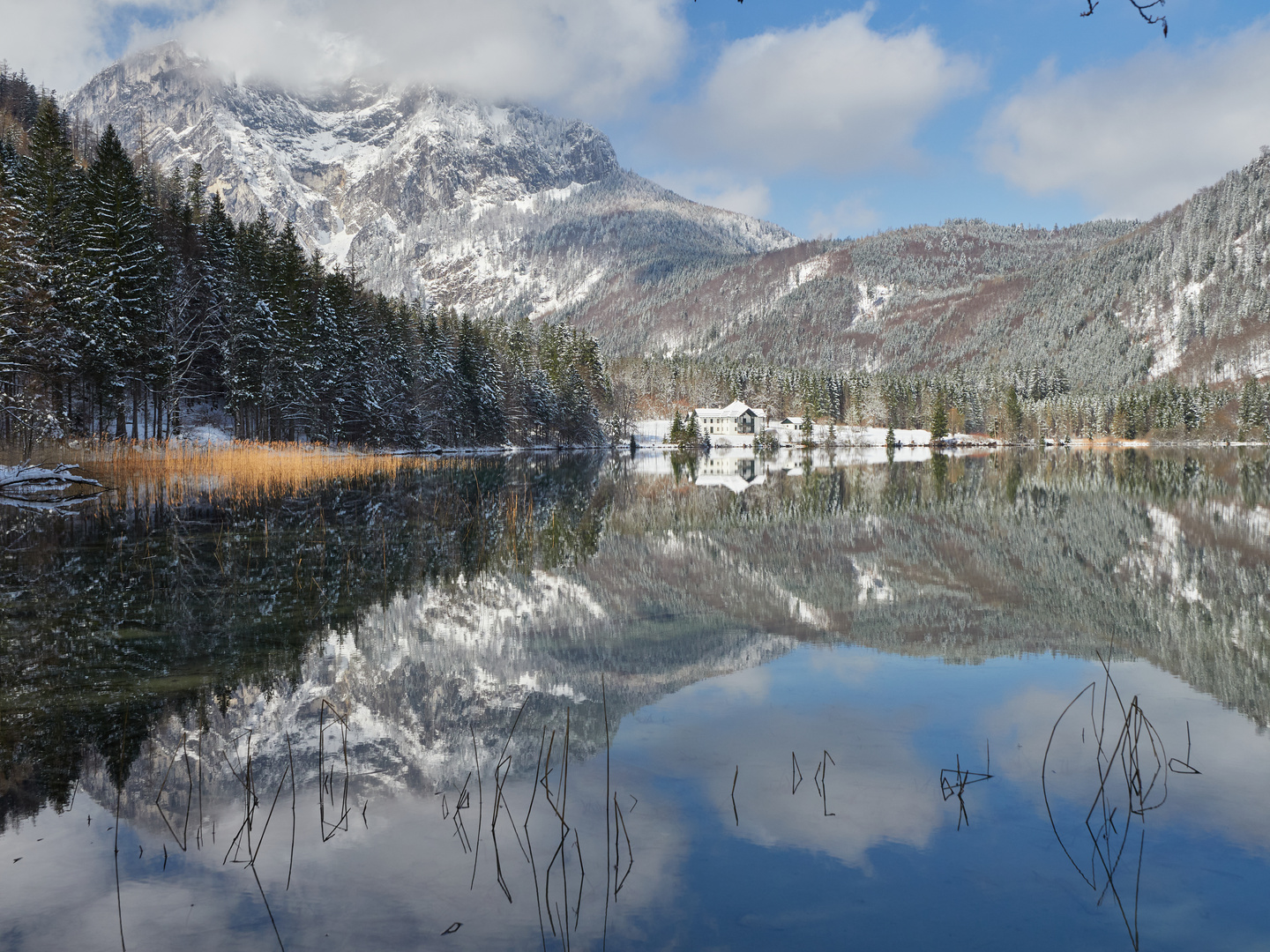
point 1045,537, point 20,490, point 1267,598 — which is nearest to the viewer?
point 1267,598

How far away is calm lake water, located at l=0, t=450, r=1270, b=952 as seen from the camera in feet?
15.0

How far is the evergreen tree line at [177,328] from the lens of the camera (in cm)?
3269

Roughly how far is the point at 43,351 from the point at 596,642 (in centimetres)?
3217

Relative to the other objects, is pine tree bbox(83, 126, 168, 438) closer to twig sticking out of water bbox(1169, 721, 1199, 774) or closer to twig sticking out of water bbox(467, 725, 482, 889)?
twig sticking out of water bbox(467, 725, 482, 889)

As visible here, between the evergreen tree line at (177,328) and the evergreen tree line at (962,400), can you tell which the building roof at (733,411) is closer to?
the evergreen tree line at (962,400)

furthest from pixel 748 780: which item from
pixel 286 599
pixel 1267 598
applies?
pixel 1267 598

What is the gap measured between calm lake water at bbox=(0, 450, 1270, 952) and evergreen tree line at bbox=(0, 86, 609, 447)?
71.5ft

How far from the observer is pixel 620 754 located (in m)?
6.93

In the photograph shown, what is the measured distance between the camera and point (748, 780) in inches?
250

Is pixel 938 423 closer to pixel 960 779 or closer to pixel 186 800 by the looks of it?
pixel 960 779

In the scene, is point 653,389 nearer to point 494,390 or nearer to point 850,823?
point 494,390

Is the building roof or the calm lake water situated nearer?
the calm lake water

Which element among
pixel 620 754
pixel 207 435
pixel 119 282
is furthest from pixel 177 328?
pixel 620 754

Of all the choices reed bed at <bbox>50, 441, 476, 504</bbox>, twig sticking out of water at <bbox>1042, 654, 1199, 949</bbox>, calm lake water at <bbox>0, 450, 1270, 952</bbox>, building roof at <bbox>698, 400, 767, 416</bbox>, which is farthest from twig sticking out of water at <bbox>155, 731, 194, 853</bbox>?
building roof at <bbox>698, 400, 767, 416</bbox>
